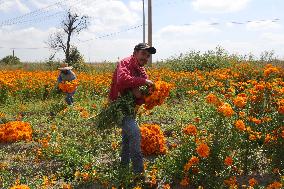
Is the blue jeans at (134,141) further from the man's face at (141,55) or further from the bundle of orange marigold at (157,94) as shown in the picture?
the man's face at (141,55)

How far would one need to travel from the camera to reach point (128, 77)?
5.50 metres

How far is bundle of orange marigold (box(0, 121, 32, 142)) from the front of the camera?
9.03 meters

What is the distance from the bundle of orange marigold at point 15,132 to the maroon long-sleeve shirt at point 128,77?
12.9 ft

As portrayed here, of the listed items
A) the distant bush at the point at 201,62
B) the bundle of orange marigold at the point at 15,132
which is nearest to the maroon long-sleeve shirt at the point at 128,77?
the bundle of orange marigold at the point at 15,132

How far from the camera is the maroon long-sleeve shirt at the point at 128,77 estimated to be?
18.1 feet

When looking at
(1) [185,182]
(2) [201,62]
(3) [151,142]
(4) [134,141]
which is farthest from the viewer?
(2) [201,62]

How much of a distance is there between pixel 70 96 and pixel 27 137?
153 inches

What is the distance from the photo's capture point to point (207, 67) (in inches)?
875

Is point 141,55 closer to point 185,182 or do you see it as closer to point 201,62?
point 185,182

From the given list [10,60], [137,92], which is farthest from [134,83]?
[10,60]

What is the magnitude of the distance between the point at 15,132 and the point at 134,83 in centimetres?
457

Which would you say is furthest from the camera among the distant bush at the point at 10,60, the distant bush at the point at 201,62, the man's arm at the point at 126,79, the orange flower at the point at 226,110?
the distant bush at the point at 10,60

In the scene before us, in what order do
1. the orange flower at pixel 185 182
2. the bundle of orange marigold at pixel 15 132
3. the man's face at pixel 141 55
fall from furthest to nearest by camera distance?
the bundle of orange marigold at pixel 15 132 < the man's face at pixel 141 55 < the orange flower at pixel 185 182

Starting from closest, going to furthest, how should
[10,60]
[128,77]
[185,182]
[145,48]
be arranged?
[185,182]
[128,77]
[145,48]
[10,60]
